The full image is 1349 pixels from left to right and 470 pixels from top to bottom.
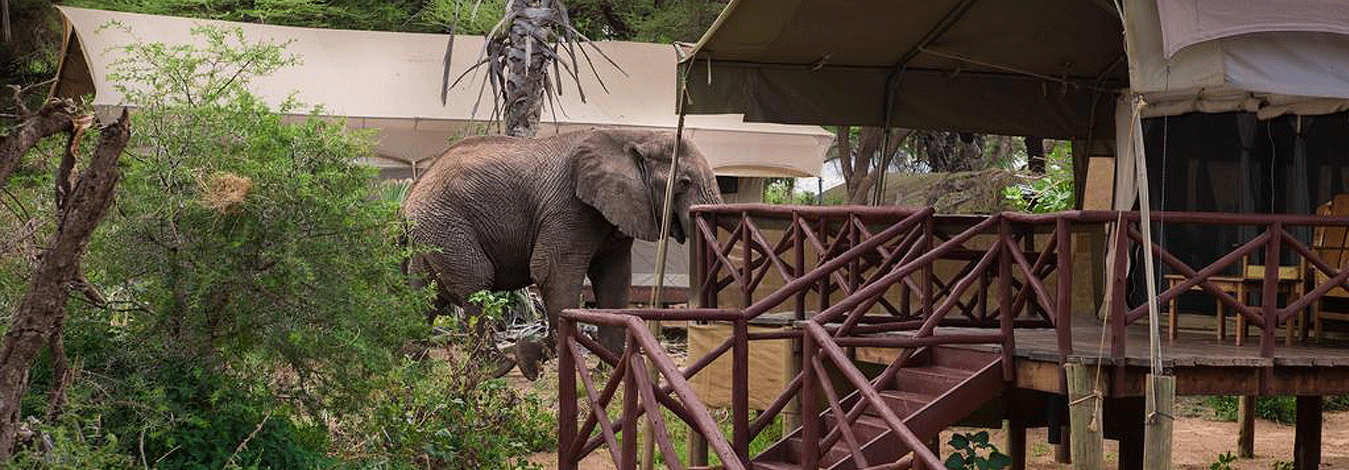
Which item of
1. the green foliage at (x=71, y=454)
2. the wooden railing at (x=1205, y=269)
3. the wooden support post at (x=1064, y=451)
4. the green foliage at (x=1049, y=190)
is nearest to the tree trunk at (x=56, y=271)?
the green foliage at (x=71, y=454)

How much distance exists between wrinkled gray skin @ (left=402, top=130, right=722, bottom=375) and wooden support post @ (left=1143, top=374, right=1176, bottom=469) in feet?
22.8

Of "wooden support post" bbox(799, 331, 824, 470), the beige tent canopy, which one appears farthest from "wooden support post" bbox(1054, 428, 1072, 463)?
"wooden support post" bbox(799, 331, 824, 470)

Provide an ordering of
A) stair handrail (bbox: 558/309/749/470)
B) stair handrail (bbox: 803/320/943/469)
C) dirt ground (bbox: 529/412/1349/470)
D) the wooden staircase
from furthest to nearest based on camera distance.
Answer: dirt ground (bbox: 529/412/1349/470) → the wooden staircase → stair handrail (bbox: 558/309/749/470) → stair handrail (bbox: 803/320/943/469)

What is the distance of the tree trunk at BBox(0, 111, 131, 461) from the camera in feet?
22.1

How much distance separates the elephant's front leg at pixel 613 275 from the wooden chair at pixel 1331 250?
20.6 ft

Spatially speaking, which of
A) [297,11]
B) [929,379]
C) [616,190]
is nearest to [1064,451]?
[616,190]

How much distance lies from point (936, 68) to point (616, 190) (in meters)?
2.84

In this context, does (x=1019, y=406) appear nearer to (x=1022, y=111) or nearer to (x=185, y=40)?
(x=1022, y=111)

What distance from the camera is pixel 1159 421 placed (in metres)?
7.96

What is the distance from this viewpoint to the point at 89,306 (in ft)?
29.9

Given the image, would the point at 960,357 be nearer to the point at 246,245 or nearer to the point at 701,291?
the point at 701,291

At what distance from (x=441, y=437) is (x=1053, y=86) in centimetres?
622

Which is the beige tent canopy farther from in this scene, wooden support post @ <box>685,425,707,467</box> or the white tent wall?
wooden support post @ <box>685,425,707,467</box>

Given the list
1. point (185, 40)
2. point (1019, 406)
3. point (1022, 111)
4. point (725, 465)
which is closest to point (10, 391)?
point (725, 465)
